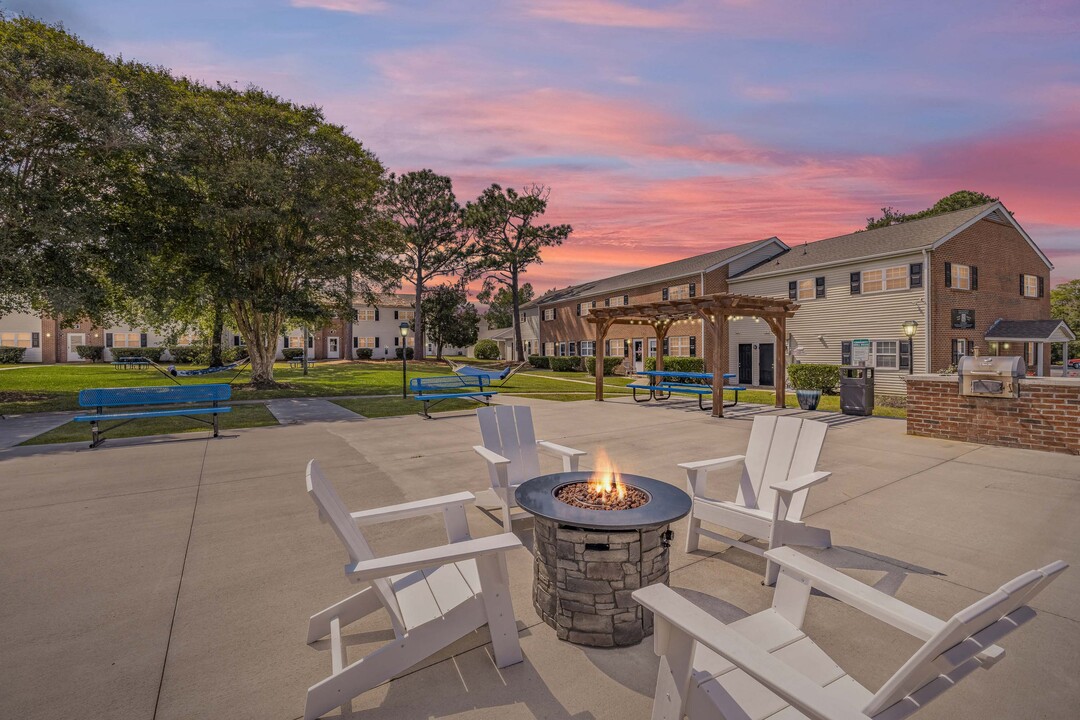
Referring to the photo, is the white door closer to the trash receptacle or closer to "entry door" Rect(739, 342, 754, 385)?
"entry door" Rect(739, 342, 754, 385)

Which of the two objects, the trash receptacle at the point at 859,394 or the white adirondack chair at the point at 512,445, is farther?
the trash receptacle at the point at 859,394

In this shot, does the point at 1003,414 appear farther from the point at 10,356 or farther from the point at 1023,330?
the point at 10,356

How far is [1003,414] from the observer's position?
8.20 m

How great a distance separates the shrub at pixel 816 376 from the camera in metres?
19.7

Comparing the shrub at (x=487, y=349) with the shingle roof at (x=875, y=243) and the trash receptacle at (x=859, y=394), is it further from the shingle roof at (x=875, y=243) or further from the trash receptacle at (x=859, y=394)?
the trash receptacle at (x=859, y=394)

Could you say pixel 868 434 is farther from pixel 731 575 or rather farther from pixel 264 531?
pixel 264 531

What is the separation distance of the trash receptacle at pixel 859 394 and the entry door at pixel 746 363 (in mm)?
12879

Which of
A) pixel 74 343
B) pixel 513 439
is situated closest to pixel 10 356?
pixel 74 343

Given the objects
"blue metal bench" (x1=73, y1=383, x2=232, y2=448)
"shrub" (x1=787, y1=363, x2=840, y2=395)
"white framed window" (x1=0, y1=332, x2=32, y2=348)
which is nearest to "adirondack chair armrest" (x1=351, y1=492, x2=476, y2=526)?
"blue metal bench" (x1=73, y1=383, x2=232, y2=448)

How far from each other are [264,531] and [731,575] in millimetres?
4244

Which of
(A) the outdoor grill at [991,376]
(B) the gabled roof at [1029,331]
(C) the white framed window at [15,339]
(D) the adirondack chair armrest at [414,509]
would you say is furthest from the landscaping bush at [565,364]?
(C) the white framed window at [15,339]

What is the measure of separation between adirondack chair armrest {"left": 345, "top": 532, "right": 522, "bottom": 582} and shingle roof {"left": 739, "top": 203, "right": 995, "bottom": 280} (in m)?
22.5

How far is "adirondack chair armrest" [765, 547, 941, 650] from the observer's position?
65.9 inches

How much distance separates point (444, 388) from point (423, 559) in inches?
462
